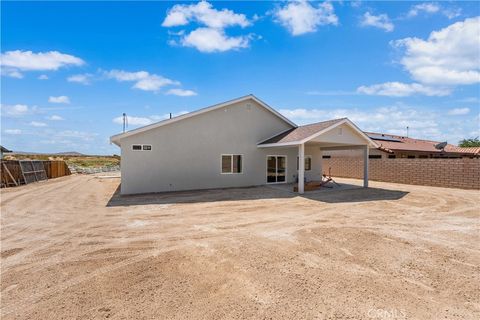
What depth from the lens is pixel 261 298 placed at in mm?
3664

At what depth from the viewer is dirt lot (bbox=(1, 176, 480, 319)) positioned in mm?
3463

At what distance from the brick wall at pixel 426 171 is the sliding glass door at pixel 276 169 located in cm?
752

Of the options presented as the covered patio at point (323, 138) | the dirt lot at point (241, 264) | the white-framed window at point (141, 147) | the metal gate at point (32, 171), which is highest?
the covered patio at point (323, 138)

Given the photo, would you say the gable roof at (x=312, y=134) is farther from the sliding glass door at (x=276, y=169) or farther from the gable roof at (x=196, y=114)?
the gable roof at (x=196, y=114)

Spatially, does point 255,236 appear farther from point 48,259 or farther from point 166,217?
point 48,259

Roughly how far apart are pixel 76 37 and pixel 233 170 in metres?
10.6

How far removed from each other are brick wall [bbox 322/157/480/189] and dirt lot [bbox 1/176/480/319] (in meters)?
7.02

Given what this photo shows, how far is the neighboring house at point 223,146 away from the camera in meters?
12.9

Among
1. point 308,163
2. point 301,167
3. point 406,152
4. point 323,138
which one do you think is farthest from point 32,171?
point 406,152

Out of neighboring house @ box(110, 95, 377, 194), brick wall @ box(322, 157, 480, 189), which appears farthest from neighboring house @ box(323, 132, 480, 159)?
neighboring house @ box(110, 95, 377, 194)

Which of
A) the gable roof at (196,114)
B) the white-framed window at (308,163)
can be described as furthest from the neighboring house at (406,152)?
the gable roof at (196,114)

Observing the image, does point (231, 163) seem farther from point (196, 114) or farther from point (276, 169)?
point (196, 114)

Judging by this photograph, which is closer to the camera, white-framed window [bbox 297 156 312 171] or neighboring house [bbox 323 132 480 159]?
white-framed window [bbox 297 156 312 171]

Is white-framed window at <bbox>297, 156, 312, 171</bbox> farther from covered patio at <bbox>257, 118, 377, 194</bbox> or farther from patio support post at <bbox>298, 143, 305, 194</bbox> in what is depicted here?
patio support post at <bbox>298, 143, 305, 194</bbox>
